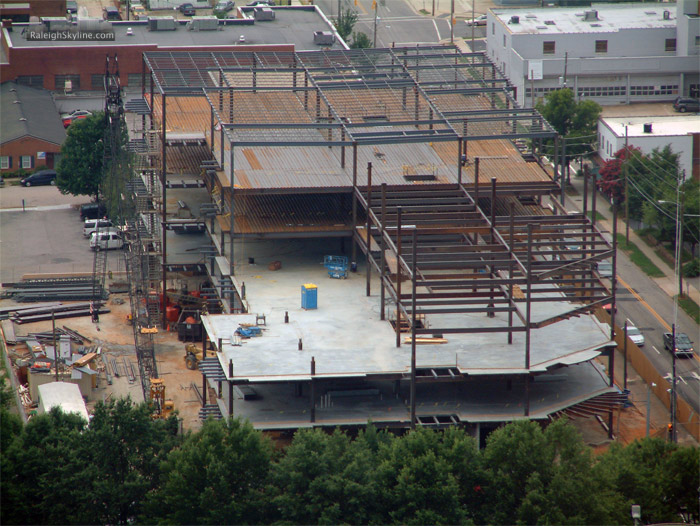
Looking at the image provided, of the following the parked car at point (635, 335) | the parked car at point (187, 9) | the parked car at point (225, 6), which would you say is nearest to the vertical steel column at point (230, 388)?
the parked car at point (635, 335)

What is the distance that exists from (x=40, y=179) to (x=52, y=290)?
31282mm

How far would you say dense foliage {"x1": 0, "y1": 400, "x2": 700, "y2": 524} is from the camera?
6956cm

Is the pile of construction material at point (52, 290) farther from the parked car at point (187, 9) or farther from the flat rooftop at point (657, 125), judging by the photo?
the parked car at point (187, 9)

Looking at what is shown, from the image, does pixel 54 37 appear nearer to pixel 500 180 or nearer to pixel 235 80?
pixel 235 80

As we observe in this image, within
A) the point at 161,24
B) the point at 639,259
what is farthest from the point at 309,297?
the point at 161,24

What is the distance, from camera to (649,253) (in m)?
120

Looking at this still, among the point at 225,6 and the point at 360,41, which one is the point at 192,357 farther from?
the point at 225,6

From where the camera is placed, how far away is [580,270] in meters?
90.8

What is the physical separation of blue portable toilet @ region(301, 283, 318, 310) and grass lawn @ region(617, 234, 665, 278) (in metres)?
33.2

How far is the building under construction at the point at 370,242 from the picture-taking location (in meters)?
85.9

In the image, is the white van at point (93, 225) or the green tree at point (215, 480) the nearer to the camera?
the green tree at point (215, 480)

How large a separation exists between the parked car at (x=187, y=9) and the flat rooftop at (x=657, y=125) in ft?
250

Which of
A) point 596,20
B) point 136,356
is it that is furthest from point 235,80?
point 596,20

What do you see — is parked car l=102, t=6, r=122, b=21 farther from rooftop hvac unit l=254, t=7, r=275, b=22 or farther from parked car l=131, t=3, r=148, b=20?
rooftop hvac unit l=254, t=7, r=275, b=22
